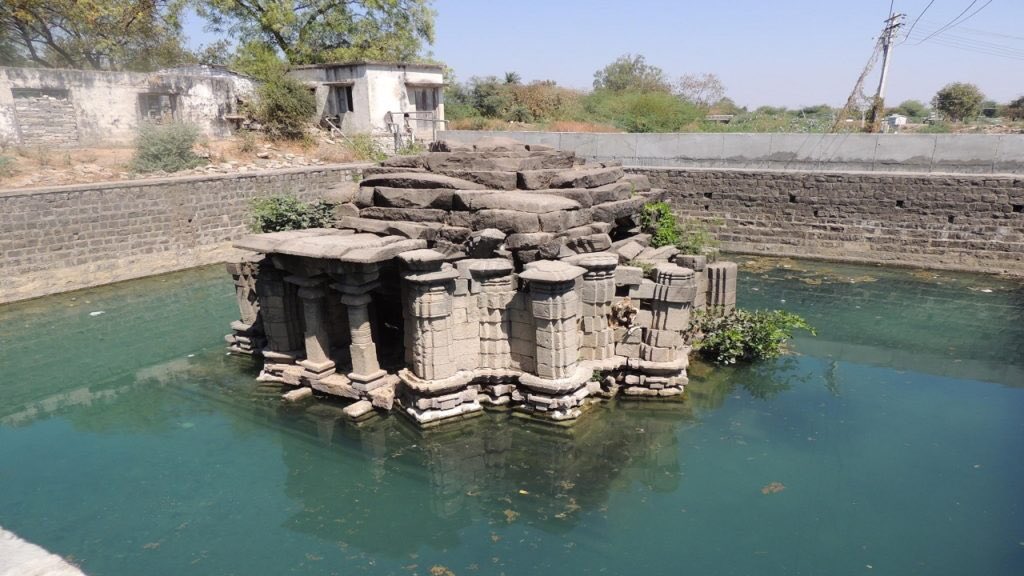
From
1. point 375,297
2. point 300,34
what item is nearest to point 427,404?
point 375,297

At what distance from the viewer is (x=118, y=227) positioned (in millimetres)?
12492

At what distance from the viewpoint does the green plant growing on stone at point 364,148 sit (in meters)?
18.6

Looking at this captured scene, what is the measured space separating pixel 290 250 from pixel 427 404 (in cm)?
211

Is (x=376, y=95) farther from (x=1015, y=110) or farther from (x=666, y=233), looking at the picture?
(x=1015, y=110)

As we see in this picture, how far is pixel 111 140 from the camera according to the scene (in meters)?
17.3

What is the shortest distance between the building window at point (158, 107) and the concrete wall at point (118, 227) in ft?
19.0

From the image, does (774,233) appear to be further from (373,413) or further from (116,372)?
(116,372)

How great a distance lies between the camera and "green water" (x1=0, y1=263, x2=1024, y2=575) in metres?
4.74

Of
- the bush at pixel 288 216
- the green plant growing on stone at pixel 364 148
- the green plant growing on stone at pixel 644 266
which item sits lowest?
the green plant growing on stone at pixel 644 266

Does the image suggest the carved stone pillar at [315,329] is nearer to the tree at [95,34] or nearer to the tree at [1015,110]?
the tree at [95,34]

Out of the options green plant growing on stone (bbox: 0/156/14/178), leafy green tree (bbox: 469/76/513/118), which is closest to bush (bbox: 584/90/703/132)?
leafy green tree (bbox: 469/76/513/118)

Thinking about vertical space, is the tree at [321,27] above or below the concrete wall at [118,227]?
above

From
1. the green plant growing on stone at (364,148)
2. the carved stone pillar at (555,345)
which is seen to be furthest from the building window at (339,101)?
the carved stone pillar at (555,345)

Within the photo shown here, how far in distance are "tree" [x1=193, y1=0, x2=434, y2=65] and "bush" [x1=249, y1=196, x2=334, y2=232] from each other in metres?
18.1
